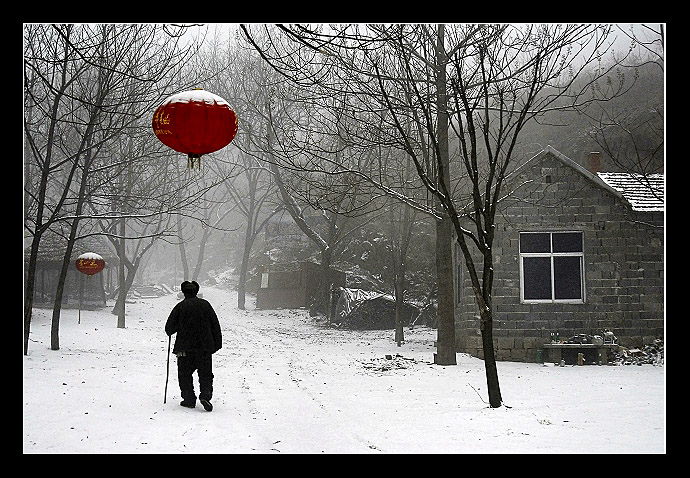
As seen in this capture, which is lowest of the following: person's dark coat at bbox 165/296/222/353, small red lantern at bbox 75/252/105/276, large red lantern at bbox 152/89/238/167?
person's dark coat at bbox 165/296/222/353

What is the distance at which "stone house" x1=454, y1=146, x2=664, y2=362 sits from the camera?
16.2 m

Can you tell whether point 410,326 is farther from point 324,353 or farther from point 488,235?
point 488,235

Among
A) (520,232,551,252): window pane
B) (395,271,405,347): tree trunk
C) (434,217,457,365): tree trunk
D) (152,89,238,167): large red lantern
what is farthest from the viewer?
(395,271,405,347): tree trunk

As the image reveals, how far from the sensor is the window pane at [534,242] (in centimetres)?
1638

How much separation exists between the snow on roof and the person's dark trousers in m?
11.4

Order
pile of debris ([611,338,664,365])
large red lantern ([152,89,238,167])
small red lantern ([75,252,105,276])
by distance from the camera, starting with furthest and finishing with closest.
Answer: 1. small red lantern ([75,252,105,276])
2. pile of debris ([611,338,664,365])
3. large red lantern ([152,89,238,167])

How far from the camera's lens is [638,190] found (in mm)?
16844

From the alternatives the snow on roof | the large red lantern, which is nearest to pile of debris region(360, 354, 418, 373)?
the snow on roof

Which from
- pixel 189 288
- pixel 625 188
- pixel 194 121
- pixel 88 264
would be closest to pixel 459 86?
pixel 194 121

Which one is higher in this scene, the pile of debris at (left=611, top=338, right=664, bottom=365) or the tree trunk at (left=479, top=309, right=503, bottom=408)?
the tree trunk at (left=479, top=309, right=503, bottom=408)

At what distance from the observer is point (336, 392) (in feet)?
37.8

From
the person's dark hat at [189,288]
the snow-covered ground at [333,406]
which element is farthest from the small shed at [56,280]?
the person's dark hat at [189,288]

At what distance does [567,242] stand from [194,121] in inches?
462

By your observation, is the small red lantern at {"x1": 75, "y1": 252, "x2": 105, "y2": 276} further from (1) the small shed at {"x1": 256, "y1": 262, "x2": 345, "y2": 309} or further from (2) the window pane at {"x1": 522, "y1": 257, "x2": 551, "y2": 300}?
(2) the window pane at {"x1": 522, "y1": 257, "x2": 551, "y2": 300}
